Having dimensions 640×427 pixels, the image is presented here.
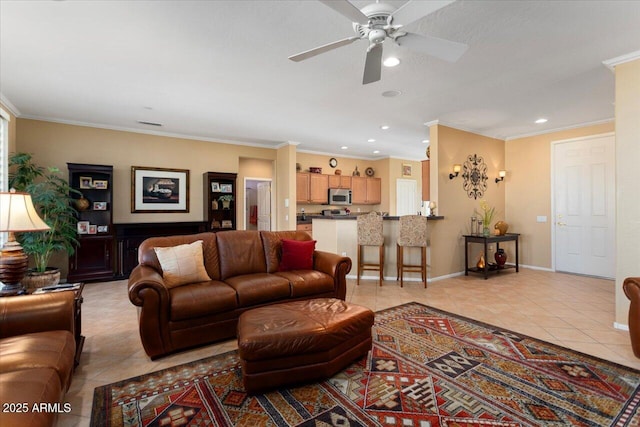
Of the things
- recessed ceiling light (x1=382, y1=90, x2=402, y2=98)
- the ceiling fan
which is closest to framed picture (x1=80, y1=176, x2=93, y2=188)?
the ceiling fan

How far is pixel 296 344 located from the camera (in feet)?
6.48

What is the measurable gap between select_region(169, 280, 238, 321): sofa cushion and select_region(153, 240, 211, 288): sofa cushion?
0.10 metres

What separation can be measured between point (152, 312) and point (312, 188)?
17.7ft

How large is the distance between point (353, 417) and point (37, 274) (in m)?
4.69

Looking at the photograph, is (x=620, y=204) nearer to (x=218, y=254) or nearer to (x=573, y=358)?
(x=573, y=358)

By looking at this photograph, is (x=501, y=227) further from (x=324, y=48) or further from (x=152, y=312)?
(x=152, y=312)

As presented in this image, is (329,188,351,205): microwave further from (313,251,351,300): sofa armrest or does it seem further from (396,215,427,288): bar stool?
(313,251,351,300): sofa armrest

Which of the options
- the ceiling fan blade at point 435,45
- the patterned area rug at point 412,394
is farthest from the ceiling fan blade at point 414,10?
the patterned area rug at point 412,394

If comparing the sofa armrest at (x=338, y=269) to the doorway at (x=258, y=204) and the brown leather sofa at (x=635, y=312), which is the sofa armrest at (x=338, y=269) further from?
the doorway at (x=258, y=204)

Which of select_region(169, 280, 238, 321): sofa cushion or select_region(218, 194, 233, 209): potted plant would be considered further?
select_region(218, 194, 233, 209): potted plant

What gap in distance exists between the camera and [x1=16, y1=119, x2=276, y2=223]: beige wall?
4.87 metres

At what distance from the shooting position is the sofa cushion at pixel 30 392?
1.11m

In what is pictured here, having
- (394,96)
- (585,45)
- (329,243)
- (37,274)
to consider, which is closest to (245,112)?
(394,96)

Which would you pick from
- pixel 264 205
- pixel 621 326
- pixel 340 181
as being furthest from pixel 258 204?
pixel 621 326
